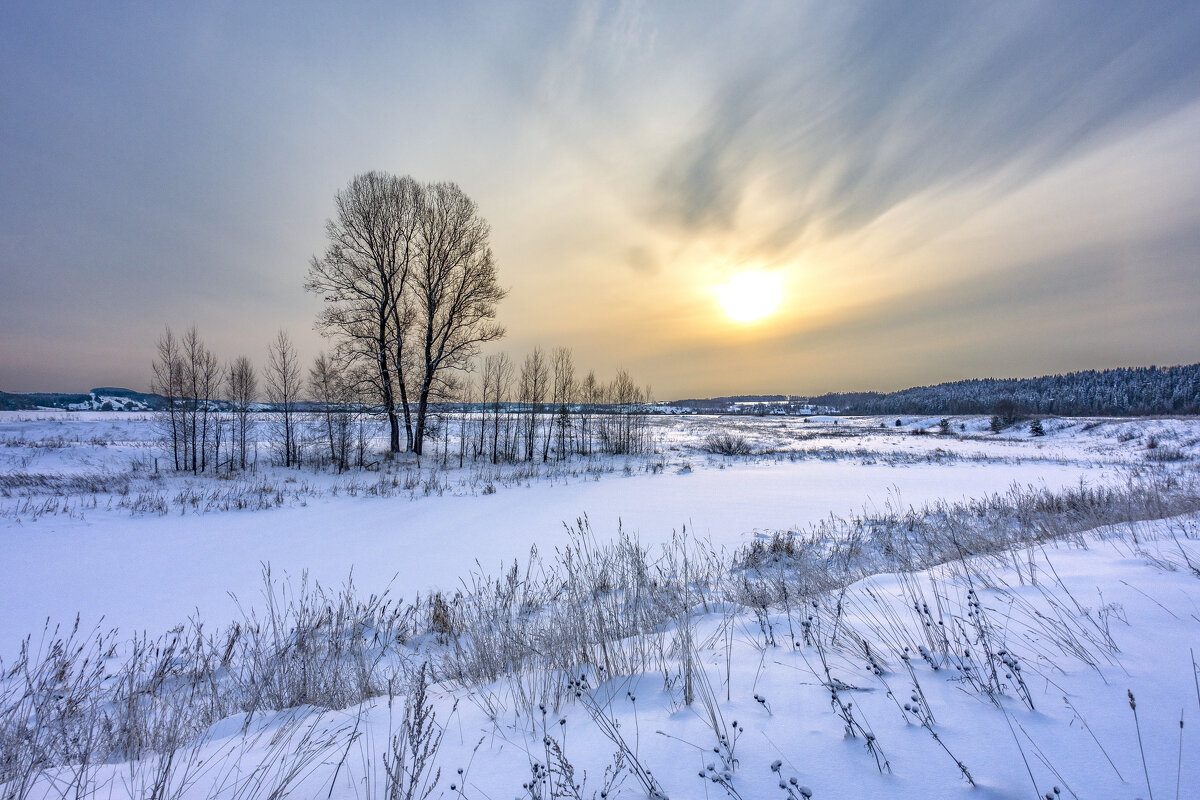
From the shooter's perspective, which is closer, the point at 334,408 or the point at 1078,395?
the point at 334,408

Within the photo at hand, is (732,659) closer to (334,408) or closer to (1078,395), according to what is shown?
(334,408)

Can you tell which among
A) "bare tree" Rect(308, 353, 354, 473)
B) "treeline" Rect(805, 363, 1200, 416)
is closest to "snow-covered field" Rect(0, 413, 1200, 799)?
"bare tree" Rect(308, 353, 354, 473)

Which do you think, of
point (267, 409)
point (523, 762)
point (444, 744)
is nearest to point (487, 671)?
point (444, 744)

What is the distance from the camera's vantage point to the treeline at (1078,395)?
6900 cm

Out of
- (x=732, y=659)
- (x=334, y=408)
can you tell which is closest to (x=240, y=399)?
(x=334, y=408)

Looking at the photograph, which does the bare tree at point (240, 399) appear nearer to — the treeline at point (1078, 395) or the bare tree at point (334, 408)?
the bare tree at point (334, 408)

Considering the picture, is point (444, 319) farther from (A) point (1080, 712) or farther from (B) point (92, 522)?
(A) point (1080, 712)

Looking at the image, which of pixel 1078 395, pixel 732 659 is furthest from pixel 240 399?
pixel 1078 395

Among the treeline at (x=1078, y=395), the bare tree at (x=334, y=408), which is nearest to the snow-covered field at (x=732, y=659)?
the bare tree at (x=334, y=408)

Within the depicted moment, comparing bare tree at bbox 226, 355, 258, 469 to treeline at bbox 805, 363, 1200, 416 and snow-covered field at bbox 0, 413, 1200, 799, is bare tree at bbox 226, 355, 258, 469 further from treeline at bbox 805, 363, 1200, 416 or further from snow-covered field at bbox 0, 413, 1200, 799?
treeline at bbox 805, 363, 1200, 416

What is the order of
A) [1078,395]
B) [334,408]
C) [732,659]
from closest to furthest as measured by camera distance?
[732,659] < [334,408] < [1078,395]

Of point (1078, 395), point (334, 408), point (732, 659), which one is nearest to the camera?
point (732, 659)

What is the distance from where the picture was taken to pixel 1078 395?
82.1 meters

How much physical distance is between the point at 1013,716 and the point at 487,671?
11.1 ft
